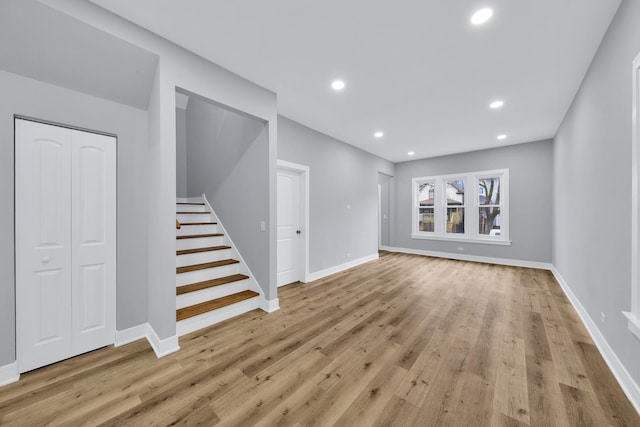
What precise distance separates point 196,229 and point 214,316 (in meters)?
1.63

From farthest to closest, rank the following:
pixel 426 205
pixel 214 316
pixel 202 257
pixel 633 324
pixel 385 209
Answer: pixel 385 209, pixel 426 205, pixel 202 257, pixel 214 316, pixel 633 324

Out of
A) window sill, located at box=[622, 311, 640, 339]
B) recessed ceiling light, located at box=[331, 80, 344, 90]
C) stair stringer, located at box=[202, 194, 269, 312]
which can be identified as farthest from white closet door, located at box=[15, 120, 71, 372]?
window sill, located at box=[622, 311, 640, 339]

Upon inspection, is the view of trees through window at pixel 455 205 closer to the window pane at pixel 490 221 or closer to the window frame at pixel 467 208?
the window frame at pixel 467 208

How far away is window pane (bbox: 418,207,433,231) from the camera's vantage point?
7105mm

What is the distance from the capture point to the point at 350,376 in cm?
193

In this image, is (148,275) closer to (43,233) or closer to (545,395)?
(43,233)

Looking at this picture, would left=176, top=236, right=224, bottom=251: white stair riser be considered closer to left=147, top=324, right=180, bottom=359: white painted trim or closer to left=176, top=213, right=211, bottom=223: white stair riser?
left=176, top=213, right=211, bottom=223: white stair riser

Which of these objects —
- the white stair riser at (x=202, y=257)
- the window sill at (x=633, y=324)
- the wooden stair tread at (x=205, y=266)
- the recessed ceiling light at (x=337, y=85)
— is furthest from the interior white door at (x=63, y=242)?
the window sill at (x=633, y=324)

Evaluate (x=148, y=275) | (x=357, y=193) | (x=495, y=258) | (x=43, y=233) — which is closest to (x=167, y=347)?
(x=148, y=275)

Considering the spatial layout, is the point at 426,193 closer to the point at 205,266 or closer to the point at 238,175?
the point at 238,175

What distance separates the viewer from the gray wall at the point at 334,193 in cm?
441

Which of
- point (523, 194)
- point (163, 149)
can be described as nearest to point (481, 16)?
point (163, 149)

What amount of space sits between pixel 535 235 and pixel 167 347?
281 inches

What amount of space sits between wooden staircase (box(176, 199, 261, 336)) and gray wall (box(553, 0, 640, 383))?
11.6ft
